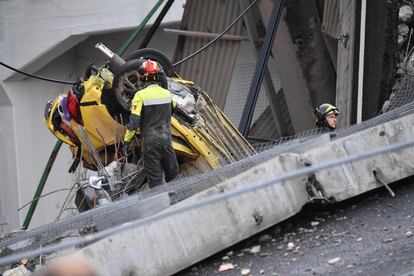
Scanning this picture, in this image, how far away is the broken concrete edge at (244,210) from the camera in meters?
5.69

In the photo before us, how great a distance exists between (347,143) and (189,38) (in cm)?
585

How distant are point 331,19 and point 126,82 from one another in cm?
326

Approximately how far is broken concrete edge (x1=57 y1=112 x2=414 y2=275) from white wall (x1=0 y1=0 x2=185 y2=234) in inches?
284

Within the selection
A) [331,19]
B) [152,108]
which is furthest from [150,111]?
[331,19]

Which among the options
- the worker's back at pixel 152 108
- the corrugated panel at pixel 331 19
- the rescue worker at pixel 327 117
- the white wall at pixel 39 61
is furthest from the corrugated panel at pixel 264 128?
the worker's back at pixel 152 108

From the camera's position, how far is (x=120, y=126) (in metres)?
8.88

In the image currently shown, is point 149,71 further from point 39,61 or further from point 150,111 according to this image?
point 39,61

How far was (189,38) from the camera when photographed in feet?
39.7

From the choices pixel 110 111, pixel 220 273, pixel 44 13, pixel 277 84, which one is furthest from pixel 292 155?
pixel 44 13

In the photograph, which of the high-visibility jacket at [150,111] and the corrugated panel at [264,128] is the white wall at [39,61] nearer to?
the corrugated panel at [264,128]

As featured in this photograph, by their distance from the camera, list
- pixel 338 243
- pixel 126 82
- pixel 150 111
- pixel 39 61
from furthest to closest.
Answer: pixel 39 61 → pixel 126 82 → pixel 150 111 → pixel 338 243

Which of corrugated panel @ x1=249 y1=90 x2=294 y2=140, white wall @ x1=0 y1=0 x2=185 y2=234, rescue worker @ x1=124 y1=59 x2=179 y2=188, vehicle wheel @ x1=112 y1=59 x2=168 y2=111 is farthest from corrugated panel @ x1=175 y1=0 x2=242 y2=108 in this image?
rescue worker @ x1=124 y1=59 x2=179 y2=188

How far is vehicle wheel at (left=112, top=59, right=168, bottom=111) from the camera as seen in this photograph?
8594mm

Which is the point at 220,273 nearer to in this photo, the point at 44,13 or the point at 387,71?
the point at 387,71
